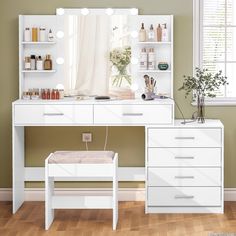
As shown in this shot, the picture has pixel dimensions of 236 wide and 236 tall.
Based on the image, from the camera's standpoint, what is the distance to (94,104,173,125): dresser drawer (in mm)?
5816

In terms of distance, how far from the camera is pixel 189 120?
6191 millimetres

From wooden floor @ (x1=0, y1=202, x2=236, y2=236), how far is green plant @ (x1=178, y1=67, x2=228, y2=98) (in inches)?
41.0

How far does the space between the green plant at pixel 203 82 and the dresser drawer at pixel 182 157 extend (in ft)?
1.78

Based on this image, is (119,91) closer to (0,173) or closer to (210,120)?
(210,120)

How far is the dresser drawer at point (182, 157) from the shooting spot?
19.1 feet

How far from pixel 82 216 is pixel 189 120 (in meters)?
1.28

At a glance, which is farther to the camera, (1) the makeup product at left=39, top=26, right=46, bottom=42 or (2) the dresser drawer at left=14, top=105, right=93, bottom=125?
(1) the makeup product at left=39, top=26, right=46, bottom=42

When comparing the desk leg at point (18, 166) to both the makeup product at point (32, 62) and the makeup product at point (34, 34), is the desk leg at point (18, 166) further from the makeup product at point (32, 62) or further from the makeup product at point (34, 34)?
the makeup product at point (34, 34)

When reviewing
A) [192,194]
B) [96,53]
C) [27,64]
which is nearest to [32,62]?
[27,64]

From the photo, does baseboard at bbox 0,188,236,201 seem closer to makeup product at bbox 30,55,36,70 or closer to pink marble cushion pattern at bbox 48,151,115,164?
pink marble cushion pattern at bbox 48,151,115,164

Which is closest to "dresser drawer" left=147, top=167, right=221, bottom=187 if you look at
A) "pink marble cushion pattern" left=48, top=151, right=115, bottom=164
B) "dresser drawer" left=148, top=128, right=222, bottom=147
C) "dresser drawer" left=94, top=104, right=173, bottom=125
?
"dresser drawer" left=148, top=128, right=222, bottom=147

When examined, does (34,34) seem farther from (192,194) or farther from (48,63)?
(192,194)

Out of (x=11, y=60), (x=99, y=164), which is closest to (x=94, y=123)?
(x=99, y=164)

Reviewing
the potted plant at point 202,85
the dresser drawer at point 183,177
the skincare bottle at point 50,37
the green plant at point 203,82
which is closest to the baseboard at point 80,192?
the dresser drawer at point 183,177
